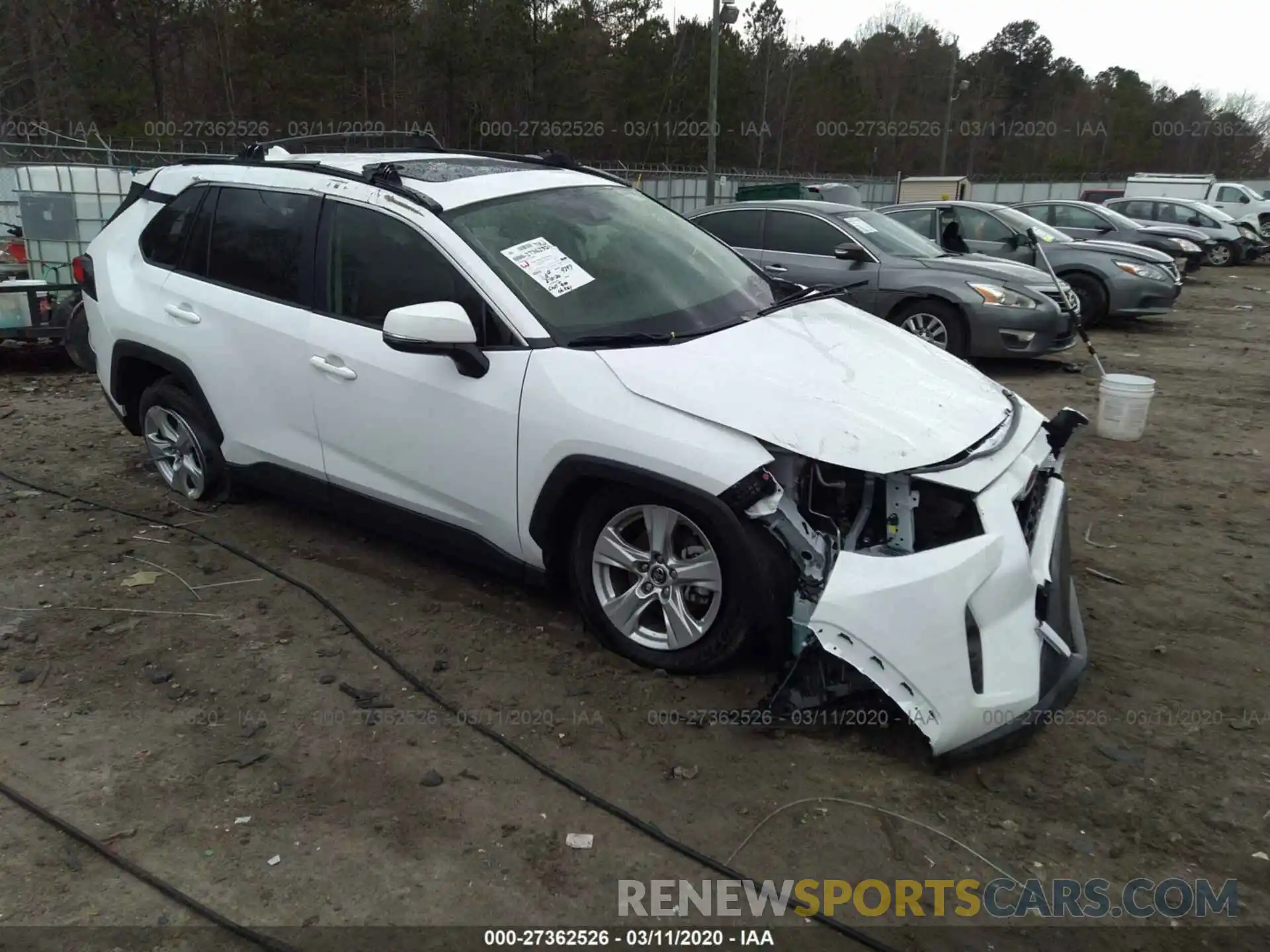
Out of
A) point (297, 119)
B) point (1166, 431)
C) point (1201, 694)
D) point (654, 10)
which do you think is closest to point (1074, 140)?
point (654, 10)

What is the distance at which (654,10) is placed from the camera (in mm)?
43469

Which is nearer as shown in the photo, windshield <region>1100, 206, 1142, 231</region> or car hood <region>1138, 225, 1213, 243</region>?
windshield <region>1100, 206, 1142, 231</region>

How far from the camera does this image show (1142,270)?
39.6 feet

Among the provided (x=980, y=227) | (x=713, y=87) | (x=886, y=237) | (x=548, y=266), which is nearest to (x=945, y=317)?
(x=886, y=237)

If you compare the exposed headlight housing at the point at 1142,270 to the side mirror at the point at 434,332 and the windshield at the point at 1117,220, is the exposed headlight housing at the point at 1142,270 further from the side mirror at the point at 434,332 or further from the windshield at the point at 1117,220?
the side mirror at the point at 434,332

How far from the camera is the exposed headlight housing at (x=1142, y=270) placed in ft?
39.5

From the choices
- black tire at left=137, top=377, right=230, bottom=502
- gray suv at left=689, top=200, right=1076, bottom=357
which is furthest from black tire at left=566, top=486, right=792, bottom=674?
gray suv at left=689, top=200, right=1076, bottom=357

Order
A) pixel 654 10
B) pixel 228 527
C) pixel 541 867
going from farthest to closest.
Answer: pixel 654 10
pixel 228 527
pixel 541 867

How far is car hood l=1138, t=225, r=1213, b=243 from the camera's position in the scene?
59.8ft

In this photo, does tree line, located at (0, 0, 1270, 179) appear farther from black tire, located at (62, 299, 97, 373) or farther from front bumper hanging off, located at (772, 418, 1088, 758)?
front bumper hanging off, located at (772, 418, 1088, 758)

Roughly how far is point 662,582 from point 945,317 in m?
6.34

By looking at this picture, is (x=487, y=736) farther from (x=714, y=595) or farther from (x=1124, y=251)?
(x=1124, y=251)

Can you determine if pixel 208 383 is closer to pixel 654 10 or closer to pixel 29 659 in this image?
pixel 29 659

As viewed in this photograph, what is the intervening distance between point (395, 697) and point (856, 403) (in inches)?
78.0
